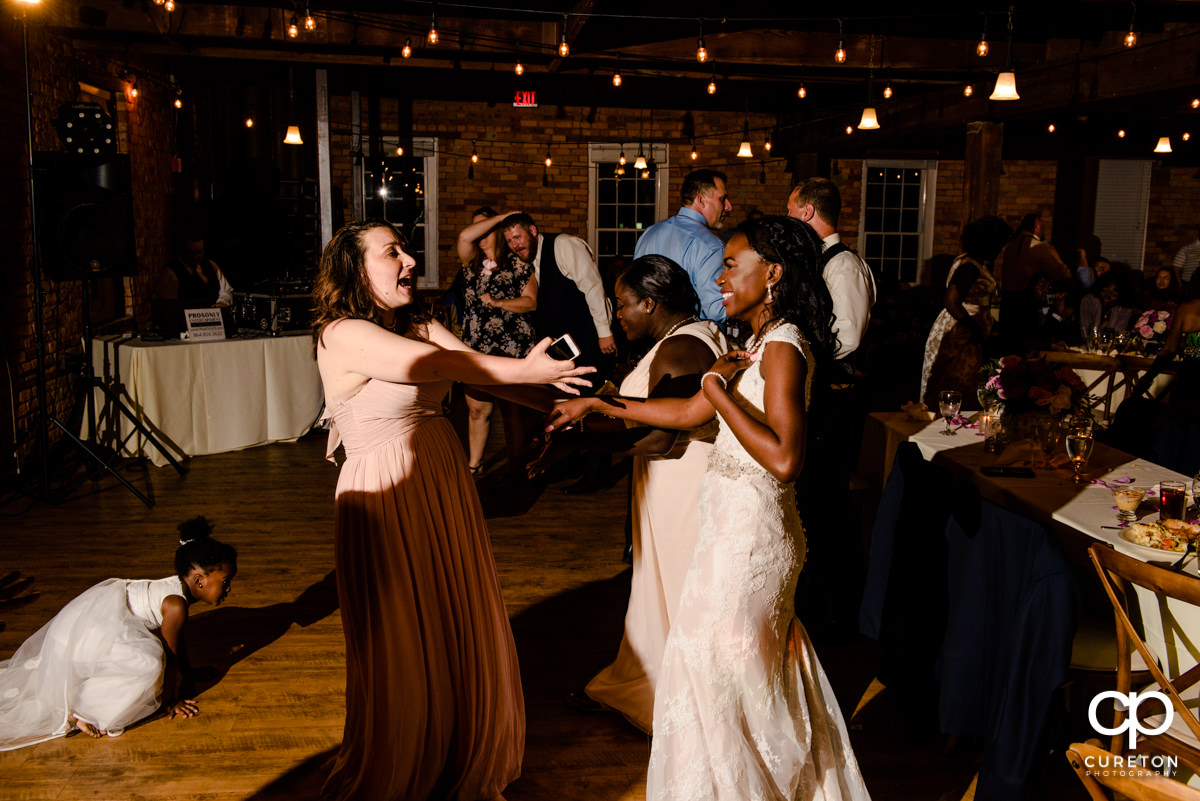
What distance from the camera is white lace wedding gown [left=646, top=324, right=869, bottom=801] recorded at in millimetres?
1993

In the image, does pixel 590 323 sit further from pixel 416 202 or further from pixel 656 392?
pixel 416 202

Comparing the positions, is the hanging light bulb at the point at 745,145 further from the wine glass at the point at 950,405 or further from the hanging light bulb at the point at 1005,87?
the wine glass at the point at 950,405

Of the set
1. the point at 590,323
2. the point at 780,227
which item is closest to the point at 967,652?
the point at 780,227

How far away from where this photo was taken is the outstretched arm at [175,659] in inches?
117

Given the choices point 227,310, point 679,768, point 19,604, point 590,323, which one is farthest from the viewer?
point 227,310

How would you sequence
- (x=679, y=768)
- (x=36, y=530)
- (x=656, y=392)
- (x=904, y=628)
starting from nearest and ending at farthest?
(x=679, y=768)
(x=656, y=392)
(x=904, y=628)
(x=36, y=530)

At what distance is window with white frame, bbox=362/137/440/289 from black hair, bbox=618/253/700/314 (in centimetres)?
923

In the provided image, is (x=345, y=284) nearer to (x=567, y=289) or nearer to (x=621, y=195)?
(x=567, y=289)

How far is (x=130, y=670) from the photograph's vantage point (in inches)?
113

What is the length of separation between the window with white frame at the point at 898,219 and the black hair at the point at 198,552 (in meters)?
11.7

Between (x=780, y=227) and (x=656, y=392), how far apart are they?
61cm

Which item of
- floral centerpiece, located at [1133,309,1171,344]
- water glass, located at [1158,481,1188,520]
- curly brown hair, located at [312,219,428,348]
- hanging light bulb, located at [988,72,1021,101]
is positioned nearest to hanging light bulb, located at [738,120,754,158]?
hanging light bulb, located at [988,72,1021,101]

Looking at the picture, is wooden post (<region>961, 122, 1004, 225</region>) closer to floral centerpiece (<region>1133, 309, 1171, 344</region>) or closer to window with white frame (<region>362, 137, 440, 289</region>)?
floral centerpiece (<region>1133, 309, 1171, 344</region>)

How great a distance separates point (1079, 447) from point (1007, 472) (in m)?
0.24
